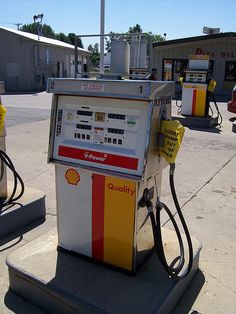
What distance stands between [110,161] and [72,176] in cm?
37

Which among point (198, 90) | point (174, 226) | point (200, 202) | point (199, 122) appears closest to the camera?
point (174, 226)

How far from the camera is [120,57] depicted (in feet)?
9.98

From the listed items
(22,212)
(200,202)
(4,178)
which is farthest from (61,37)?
(22,212)

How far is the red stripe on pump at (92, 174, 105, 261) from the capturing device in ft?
8.58

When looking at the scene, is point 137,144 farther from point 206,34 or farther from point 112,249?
point 206,34

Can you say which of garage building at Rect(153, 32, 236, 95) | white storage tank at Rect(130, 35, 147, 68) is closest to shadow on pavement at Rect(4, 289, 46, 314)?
white storage tank at Rect(130, 35, 147, 68)

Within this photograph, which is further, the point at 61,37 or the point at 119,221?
the point at 61,37

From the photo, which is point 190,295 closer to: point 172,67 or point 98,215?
point 98,215

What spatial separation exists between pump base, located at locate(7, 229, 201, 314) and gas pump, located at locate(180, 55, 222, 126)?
8395 millimetres

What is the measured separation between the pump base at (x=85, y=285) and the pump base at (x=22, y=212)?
0.73 m

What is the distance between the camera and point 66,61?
30.8m

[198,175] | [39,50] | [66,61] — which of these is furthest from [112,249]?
[66,61]

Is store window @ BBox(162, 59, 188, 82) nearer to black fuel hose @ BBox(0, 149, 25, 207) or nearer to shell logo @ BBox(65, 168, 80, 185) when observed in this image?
black fuel hose @ BBox(0, 149, 25, 207)

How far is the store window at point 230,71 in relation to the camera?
881 inches
